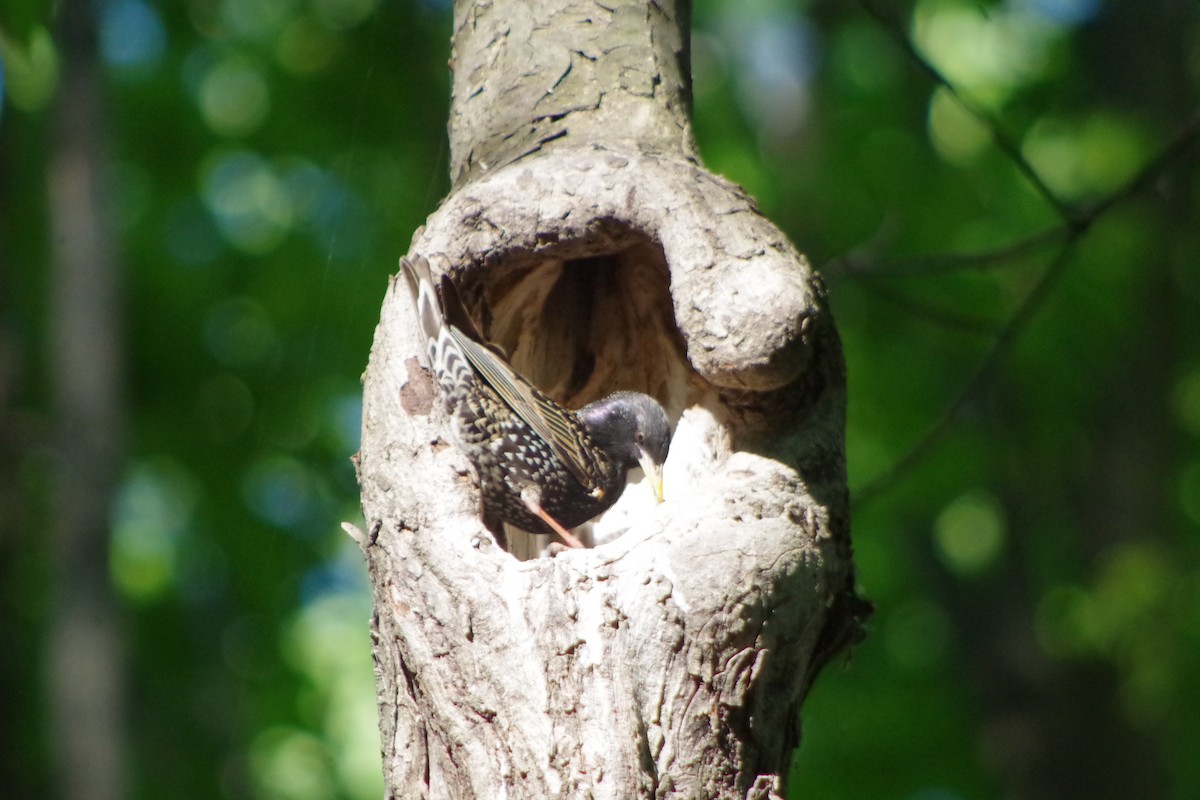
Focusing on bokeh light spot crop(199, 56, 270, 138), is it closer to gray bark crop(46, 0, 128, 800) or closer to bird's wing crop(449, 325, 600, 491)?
gray bark crop(46, 0, 128, 800)

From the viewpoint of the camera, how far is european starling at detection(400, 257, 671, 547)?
12.5 feet

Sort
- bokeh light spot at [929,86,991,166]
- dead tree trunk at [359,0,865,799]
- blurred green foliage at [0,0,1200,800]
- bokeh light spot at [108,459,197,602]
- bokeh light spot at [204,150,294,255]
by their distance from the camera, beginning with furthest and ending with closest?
bokeh light spot at [108,459,197,602] < bokeh light spot at [204,150,294,255] < bokeh light spot at [929,86,991,166] < blurred green foliage at [0,0,1200,800] < dead tree trunk at [359,0,865,799]

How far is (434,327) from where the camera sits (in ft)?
11.9

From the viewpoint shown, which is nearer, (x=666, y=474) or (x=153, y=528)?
(x=666, y=474)

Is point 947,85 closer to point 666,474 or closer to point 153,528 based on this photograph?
point 666,474

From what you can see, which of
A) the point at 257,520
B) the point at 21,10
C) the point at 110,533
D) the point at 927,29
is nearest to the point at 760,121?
the point at 927,29

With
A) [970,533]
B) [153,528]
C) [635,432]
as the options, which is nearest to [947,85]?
[635,432]

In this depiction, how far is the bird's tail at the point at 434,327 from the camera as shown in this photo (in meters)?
3.62

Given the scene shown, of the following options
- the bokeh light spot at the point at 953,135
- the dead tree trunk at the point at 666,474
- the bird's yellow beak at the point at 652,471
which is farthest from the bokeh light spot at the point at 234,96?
the bird's yellow beak at the point at 652,471

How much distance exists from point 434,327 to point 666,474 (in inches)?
41.2

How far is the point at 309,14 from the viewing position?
31.9 ft

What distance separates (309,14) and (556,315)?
6.23 meters

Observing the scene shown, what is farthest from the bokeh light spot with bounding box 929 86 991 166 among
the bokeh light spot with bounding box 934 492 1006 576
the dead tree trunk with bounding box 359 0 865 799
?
the dead tree trunk with bounding box 359 0 865 799

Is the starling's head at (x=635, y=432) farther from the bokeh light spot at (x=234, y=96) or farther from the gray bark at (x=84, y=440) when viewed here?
the bokeh light spot at (x=234, y=96)
